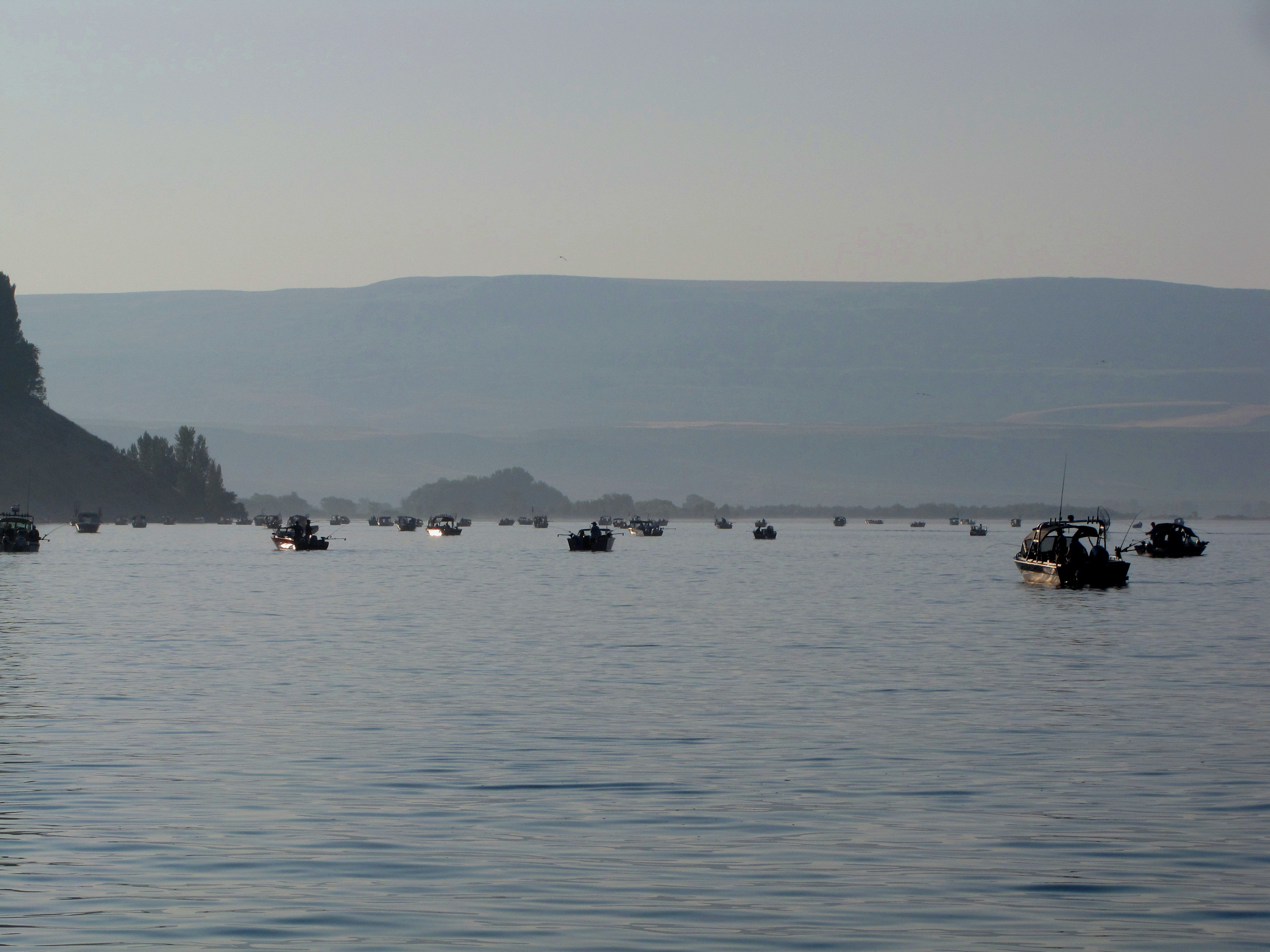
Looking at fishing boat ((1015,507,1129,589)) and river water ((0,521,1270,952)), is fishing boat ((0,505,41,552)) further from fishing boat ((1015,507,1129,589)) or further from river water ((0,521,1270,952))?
river water ((0,521,1270,952))

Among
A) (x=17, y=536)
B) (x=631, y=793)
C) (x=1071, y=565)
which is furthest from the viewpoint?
(x=17, y=536)

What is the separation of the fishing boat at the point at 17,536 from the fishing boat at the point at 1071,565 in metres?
112

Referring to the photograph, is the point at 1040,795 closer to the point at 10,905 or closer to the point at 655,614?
the point at 10,905

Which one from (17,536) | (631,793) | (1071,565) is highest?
(1071,565)

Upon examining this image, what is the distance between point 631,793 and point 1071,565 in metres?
93.9

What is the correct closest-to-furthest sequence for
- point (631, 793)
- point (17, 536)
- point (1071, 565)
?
1. point (631, 793)
2. point (1071, 565)
3. point (17, 536)

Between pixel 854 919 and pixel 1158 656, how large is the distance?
44916mm

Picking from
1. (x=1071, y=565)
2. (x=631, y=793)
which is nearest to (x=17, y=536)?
(x=1071, y=565)

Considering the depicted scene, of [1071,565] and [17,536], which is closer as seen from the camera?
[1071,565]

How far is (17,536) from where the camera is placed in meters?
190

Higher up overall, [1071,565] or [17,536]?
[1071,565]

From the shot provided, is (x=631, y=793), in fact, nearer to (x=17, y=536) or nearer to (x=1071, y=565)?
(x=1071, y=565)

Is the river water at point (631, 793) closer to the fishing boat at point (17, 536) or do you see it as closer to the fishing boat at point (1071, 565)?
the fishing boat at point (1071, 565)

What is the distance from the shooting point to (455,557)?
199875mm
